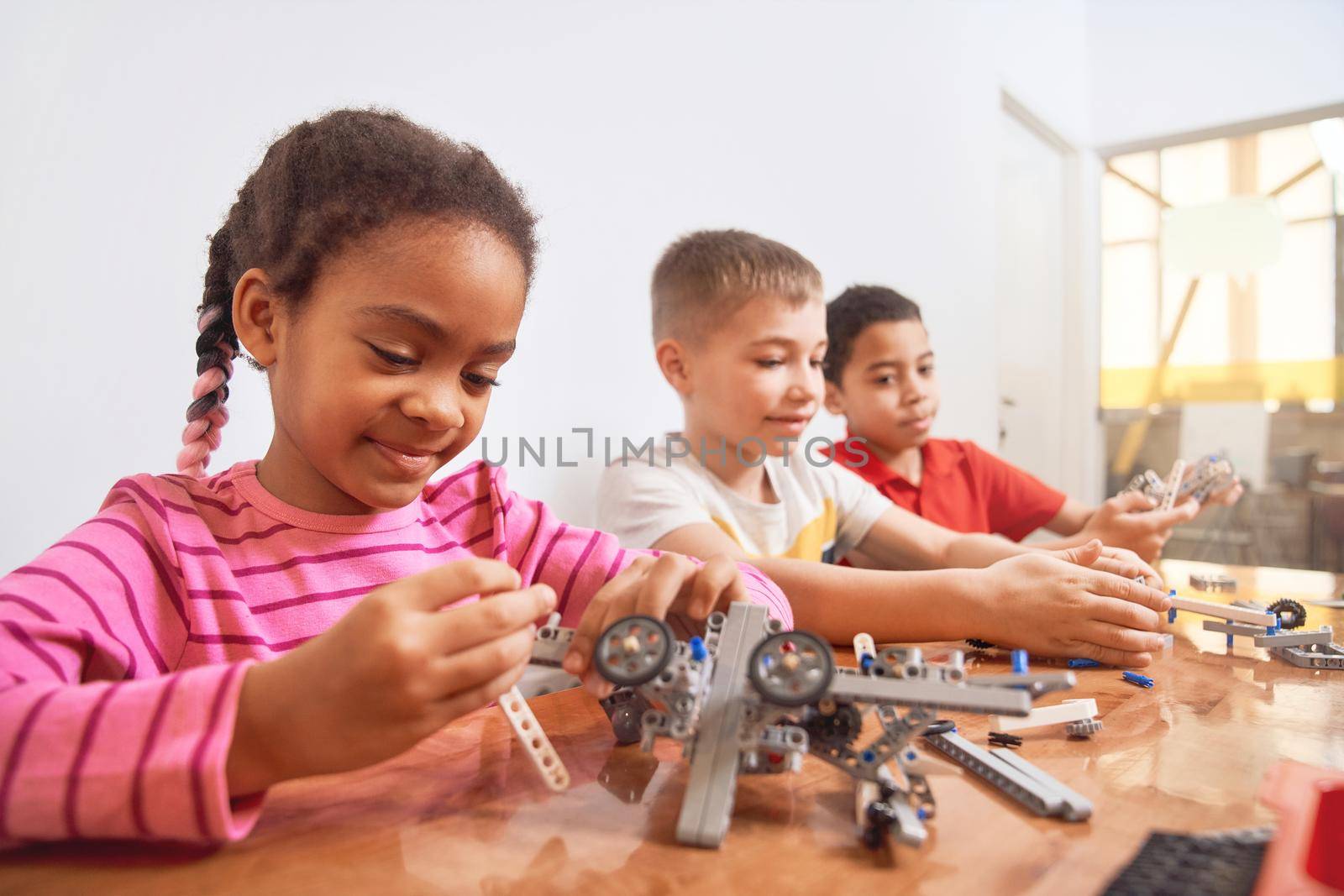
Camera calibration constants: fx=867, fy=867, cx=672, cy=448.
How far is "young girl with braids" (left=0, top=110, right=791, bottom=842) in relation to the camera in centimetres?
42

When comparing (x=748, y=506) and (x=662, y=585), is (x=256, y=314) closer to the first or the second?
(x=662, y=585)

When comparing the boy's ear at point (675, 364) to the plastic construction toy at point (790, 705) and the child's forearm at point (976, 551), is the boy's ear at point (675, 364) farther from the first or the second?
the plastic construction toy at point (790, 705)

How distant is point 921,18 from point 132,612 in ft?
8.02

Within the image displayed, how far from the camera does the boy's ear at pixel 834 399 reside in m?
1.67

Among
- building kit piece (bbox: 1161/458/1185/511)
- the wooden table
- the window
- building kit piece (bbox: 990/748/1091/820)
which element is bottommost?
the wooden table

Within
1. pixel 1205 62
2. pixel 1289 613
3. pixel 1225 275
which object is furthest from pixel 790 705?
pixel 1205 62

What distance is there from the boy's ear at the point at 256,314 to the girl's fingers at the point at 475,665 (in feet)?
1.17

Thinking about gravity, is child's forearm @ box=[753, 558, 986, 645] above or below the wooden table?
above

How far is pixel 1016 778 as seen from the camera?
19.6 inches

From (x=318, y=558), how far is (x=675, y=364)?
2.29 feet

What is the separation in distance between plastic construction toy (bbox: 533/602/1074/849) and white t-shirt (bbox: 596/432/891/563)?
21.9 inches

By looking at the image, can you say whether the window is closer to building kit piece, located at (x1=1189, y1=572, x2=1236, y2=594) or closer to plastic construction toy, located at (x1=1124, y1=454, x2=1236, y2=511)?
plastic construction toy, located at (x1=1124, y1=454, x2=1236, y2=511)


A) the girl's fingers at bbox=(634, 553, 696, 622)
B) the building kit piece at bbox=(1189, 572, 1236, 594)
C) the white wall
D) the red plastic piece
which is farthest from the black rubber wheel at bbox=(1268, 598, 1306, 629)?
the white wall

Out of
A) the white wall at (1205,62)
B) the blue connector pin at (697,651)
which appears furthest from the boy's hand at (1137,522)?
the white wall at (1205,62)
